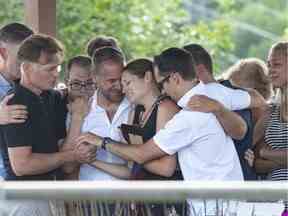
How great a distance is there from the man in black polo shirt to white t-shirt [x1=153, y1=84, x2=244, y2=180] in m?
0.49

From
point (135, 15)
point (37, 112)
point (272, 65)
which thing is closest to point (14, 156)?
point (37, 112)

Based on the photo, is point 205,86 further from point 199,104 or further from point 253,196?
point 253,196

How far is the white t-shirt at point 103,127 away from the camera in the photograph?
4.24m

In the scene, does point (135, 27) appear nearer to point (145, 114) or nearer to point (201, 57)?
point (201, 57)

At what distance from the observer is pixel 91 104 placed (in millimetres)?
4332

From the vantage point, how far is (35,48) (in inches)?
160

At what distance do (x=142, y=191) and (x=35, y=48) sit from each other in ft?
6.87

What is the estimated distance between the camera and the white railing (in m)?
2.07

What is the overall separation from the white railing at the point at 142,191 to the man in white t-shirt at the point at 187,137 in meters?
1.70

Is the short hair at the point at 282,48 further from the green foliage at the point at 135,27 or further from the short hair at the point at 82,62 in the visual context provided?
the green foliage at the point at 135,27

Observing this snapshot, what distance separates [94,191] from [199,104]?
5.96 ft

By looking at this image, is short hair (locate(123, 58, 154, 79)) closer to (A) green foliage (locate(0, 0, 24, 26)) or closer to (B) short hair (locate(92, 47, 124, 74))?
(B) short hair (locate(92, 47, 124, 74))

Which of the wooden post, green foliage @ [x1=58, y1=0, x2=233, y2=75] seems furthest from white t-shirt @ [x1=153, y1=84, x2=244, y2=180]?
green foliage @ [x1=58, y1=0, x2=233, y2=75]

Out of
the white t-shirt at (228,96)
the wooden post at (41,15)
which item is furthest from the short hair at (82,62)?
the wooden post at (41,15)
